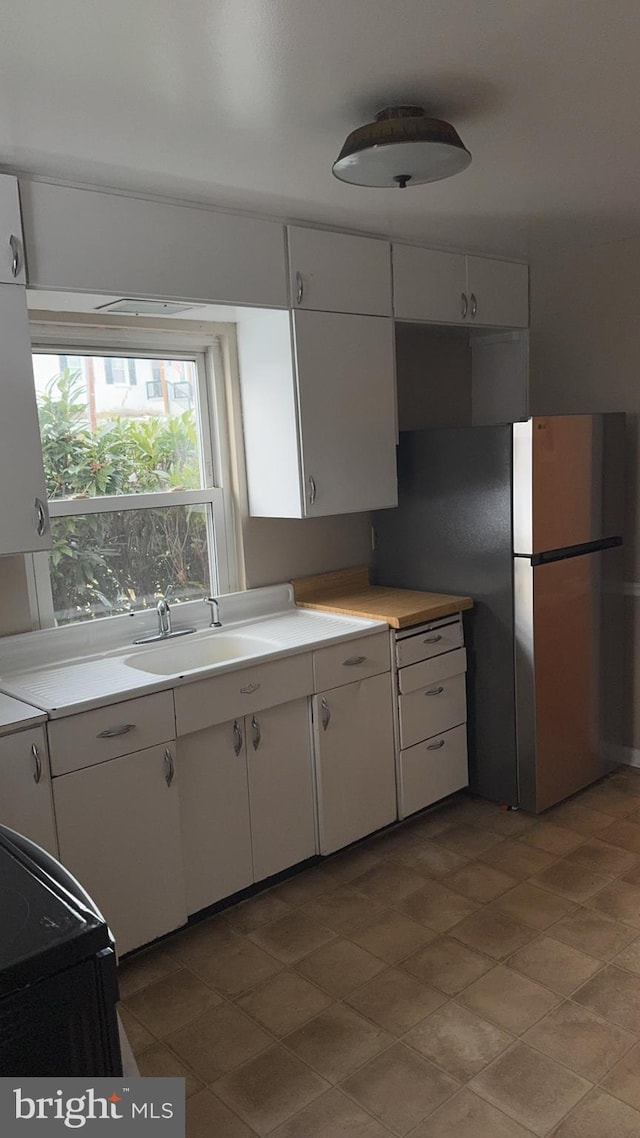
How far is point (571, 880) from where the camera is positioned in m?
2.94

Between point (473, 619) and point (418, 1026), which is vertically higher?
point (473, 619)

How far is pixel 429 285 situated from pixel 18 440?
1822 mm

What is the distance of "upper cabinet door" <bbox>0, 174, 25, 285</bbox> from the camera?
225 centimetres

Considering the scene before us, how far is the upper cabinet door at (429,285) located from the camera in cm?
330

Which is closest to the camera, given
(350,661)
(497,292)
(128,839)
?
(128,839)

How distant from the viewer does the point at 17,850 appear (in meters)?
1.34

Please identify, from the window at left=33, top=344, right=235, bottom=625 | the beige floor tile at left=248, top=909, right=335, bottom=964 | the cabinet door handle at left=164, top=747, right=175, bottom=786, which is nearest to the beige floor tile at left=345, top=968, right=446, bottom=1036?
the beige floor tile at left=248, top=909, right=335, bottom=964

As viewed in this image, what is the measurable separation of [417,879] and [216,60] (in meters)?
2.54

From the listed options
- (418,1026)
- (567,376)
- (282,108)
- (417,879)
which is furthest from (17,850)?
(567,376)

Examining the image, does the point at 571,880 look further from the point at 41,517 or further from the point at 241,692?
the point at 41,517

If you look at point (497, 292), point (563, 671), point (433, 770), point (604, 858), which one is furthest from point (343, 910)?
point (497, 292)

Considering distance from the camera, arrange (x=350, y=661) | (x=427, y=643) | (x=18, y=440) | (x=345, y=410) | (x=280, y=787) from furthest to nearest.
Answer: (x=427, y=643)
(x=345, y=410)
(x=350, y=661)
(x=280, y=787)
(x=18, y=440)

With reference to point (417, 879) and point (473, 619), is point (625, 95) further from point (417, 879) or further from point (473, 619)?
point (417, 879)

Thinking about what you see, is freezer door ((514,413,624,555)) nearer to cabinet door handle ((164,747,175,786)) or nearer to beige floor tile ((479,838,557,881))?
beige floor tile ((479,838,557,881))
